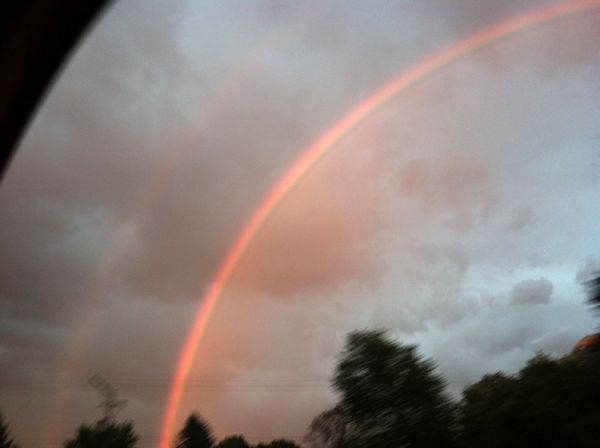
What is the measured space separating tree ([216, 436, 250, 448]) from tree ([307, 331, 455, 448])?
2275 inches

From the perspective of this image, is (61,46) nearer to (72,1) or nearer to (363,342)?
(72,1)

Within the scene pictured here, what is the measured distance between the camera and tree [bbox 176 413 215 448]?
69.9 m

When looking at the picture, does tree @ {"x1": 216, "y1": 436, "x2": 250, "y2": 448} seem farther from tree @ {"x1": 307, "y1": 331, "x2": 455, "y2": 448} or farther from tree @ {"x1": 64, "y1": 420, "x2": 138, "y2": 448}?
tree @ {"x1": 307, "y1": 331, "x2": 455, "y2": 448}

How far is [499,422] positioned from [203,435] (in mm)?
53682

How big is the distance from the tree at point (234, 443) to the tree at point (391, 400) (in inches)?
2275

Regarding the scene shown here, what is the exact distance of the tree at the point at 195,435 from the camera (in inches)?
2753

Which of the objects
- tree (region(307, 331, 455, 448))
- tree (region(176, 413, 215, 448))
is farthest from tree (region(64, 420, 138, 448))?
tree (region(307, 331, 455, 448))

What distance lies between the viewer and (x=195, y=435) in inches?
2798

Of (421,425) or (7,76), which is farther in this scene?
(421,425)

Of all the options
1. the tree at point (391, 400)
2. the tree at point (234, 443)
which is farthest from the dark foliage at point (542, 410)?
the tree at point (234, 443)

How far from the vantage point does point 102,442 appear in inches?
2143

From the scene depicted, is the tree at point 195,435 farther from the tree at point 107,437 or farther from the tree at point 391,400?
the tree at point 391,400

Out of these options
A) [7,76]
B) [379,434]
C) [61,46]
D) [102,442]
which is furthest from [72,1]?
[102,442]

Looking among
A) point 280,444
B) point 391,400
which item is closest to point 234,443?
point 280,444
